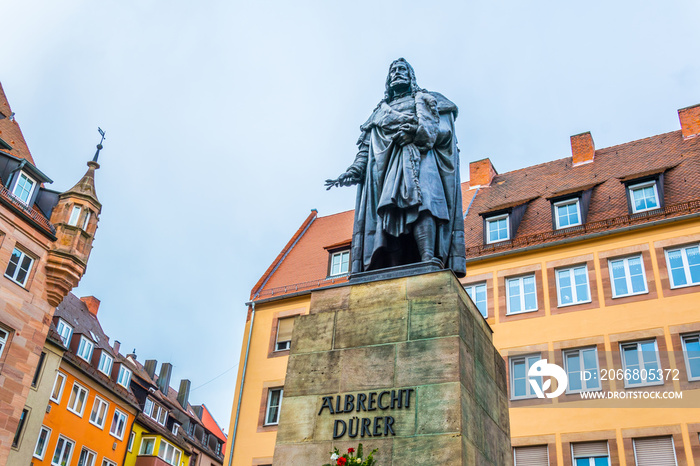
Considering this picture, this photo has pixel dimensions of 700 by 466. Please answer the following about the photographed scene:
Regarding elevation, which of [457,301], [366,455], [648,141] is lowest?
[366,455]

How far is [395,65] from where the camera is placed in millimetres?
10516

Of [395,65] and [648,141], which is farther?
[648,141]

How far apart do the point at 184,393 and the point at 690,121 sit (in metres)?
43.6

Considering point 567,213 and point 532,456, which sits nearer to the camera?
point 532,456

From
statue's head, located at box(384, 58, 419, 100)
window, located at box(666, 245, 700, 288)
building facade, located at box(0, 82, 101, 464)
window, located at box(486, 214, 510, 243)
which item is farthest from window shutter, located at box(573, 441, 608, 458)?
building facade, located at box(0, 82, 101, 464)

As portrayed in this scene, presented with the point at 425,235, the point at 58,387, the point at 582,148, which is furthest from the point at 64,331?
the point at 425,235

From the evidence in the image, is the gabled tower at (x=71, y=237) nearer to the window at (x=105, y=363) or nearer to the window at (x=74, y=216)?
the window at (x=74, y=216)

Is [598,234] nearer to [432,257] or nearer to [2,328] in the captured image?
[432,257]

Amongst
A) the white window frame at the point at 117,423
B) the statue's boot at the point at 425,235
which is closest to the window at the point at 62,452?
the white window frame at the point at 117,423

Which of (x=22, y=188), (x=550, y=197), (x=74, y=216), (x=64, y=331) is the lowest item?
(x=64, y=331)

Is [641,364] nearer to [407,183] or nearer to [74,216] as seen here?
[407,183]

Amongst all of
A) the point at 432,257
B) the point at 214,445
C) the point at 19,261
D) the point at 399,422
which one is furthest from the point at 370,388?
the point at 214,445

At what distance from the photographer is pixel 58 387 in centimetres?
3572

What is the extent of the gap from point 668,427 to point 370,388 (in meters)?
16.9
